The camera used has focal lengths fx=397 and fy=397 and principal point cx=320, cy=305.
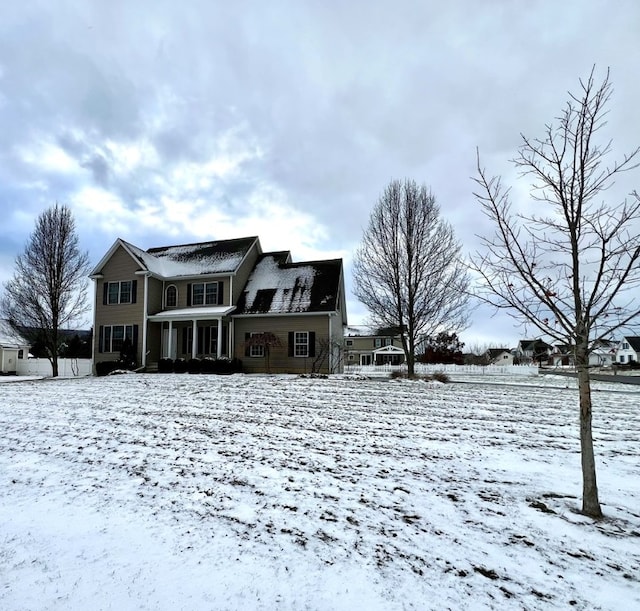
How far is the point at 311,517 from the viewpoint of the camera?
345cm

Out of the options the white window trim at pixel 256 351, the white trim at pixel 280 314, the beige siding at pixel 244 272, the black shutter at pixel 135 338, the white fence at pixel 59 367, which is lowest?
the white fence at pixel 59 367

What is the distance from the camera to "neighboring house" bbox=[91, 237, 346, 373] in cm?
2064

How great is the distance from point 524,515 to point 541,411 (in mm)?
6757

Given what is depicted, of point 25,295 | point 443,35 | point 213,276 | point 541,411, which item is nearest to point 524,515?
point 541,411

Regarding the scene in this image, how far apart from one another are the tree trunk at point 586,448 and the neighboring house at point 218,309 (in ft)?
54.0

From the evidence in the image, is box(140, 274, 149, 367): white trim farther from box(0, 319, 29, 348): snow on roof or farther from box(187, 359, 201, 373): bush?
box(0, 319, 29, 348): snow on roof

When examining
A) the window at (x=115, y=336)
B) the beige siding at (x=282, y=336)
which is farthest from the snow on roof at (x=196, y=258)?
the window at (x=115, y=336)

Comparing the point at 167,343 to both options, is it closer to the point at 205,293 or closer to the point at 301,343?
the point at 205,293

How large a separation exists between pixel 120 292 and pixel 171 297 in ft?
8.85

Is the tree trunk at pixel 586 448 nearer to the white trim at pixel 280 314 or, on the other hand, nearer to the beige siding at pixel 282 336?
the white trim at pixel 280 314

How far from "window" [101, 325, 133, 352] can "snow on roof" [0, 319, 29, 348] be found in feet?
33.0

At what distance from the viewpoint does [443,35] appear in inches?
331

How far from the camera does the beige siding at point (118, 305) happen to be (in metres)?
21.6

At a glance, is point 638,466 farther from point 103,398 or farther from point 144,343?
point 144,343
